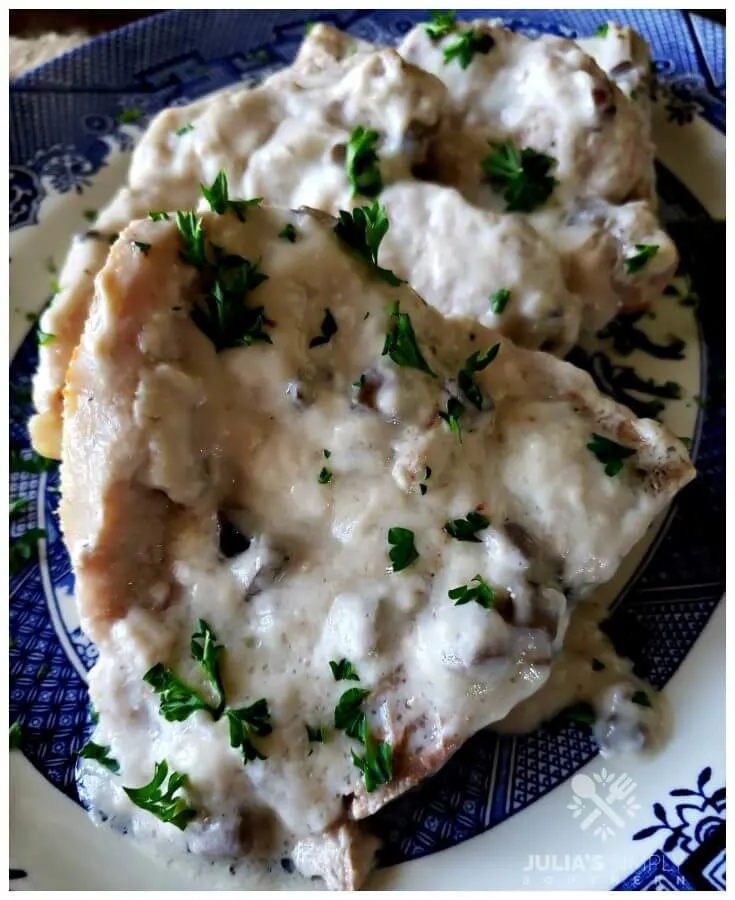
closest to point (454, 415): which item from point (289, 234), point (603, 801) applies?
point (289, 234)

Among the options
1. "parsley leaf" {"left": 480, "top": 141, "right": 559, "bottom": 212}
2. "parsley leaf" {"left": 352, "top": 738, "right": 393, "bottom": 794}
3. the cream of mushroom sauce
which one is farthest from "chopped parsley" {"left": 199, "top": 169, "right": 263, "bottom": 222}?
"parsley leaf" {"left": 352, "top": 738, "right": 393, "bottom": 794}

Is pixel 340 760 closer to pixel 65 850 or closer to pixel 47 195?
pixel 65 850

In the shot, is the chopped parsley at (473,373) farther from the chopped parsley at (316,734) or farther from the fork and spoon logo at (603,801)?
the fork and spoon logo at (603,801)

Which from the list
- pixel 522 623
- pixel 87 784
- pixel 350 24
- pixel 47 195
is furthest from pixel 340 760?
pixel 350 24

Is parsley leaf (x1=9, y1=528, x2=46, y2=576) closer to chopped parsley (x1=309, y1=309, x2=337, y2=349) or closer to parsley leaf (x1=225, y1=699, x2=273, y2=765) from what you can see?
parsley leaf (x1=225, y1=699, x2=273, y2=765)

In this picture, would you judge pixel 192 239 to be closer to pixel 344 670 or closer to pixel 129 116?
pixel 344 670

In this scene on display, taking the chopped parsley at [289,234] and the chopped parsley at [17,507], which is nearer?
Result: the chopped parsley at [289,234]

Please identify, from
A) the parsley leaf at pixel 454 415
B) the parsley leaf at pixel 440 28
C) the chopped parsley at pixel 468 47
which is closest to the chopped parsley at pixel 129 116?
the parsley leaf at pixel 440 28
